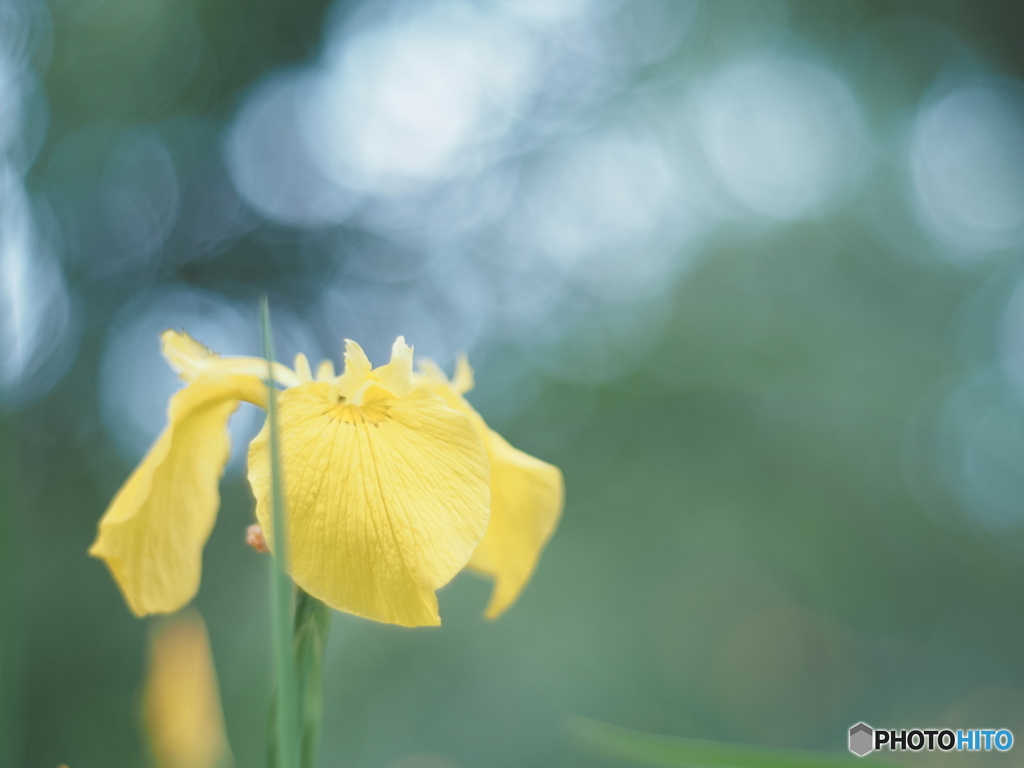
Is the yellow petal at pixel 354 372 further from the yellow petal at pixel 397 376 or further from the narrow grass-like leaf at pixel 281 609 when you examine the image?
the narrow grass-like leaf at pixel 281 609

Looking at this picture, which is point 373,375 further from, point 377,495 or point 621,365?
point 621,365

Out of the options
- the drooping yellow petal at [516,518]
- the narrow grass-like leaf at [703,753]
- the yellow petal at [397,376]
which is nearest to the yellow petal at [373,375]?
the yellow petal at [397,376]

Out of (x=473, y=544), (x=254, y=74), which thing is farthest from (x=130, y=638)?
(x=254, y=74)

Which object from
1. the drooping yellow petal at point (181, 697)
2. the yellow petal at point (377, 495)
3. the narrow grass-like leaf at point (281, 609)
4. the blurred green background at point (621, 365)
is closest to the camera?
the narrow grass-like leaf at point (281, 609)

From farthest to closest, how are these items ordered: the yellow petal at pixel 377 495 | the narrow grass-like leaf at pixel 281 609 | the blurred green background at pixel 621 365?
the blurred green background at pixel 621 365 < the yellow petal at pixel 377 495 < the narrow grass-like leaf at pixel 281 609

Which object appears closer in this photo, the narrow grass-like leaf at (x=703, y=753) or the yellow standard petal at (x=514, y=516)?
the narrow grass-like leaf at (x=703, y=753)

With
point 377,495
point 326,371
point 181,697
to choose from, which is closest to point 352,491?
point 377,495
